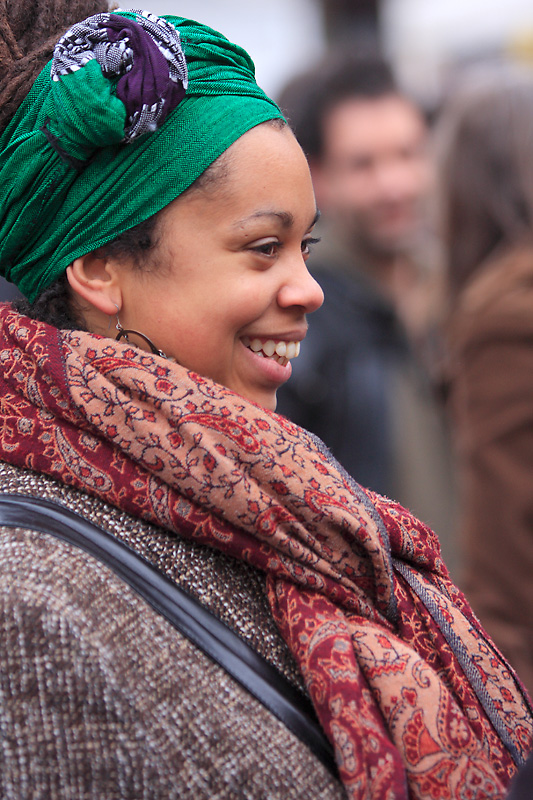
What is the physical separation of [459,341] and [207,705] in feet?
6.28

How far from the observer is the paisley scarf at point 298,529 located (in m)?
1.56

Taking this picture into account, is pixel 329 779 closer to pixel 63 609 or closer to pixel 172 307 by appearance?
pixel 63 609

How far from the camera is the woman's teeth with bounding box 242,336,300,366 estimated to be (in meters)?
1.90

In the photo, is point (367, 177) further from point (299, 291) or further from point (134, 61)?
point (134, 61)

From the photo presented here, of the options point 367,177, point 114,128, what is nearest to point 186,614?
point 114,128

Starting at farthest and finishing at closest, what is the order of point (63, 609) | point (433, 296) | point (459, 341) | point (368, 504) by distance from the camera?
point (433, 296) → point (459, 341) → point (368, 504) → point (63, 609)

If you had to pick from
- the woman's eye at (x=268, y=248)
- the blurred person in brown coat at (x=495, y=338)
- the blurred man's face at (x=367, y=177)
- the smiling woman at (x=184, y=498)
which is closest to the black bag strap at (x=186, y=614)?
the smiling woman at (x=184, y=498)

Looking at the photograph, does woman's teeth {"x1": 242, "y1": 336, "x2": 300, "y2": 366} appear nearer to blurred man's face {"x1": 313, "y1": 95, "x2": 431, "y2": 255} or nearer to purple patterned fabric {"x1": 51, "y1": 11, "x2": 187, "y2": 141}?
purple patterned fabric {"x1": 51, "y1": 11, "x2": 187, "y2": 141}

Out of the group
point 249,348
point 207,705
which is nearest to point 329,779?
point 207,705

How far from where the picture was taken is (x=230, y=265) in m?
1.80

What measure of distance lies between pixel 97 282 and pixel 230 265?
0.90 feet

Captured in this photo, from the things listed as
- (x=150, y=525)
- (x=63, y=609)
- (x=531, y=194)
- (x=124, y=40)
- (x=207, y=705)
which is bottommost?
A: (x=207, y=705)

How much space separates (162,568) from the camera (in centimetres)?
165

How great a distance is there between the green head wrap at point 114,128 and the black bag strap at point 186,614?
0.52 m
